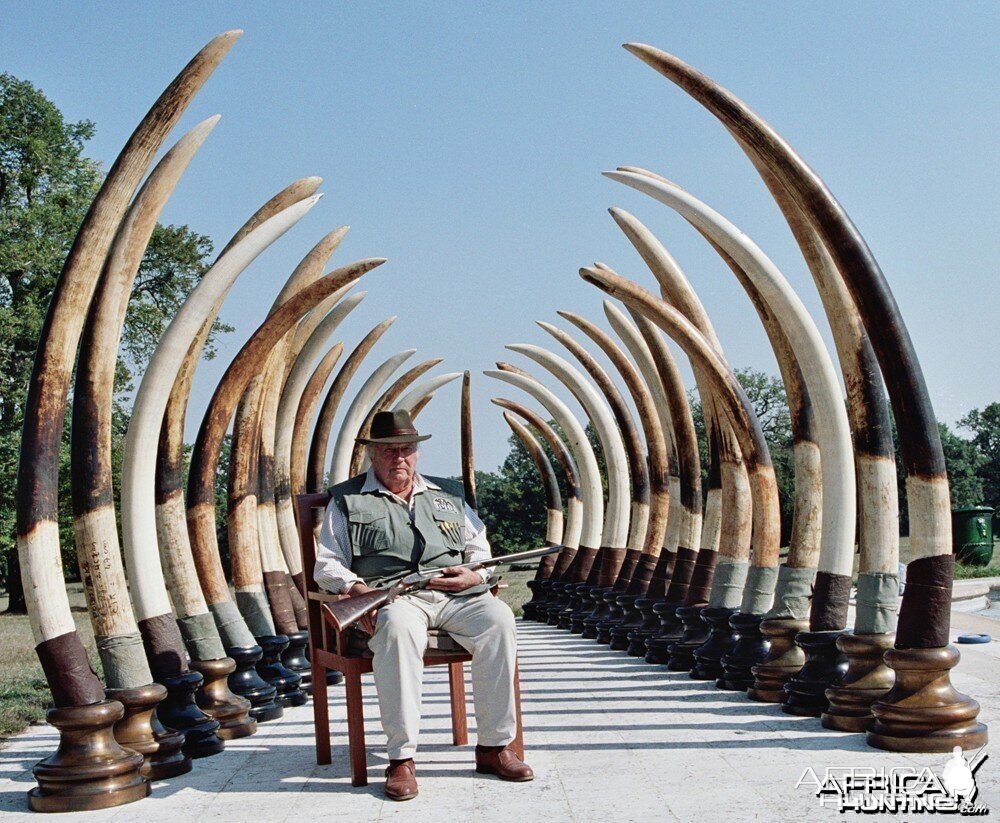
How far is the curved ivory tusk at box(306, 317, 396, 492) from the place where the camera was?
11312 mm

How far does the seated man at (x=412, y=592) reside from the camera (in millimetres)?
4621

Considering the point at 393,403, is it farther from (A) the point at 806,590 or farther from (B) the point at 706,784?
(B) the point at 706,784

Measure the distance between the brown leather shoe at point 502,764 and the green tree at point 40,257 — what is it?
55.4 ft

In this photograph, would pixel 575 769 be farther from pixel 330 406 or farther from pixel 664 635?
pixel 330 406

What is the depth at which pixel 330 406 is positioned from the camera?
1163 centimetres

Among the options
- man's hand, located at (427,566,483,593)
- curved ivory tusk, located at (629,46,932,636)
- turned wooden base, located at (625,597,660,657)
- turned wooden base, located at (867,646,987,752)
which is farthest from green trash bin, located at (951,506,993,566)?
man's hand, located at (427,566,483,593)

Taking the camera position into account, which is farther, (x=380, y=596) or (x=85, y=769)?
(x=380, y=596)

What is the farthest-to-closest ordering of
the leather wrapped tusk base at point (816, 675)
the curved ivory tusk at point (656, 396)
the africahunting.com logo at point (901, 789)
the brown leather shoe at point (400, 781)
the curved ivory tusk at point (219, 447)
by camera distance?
1. the curved ivory tusk at point (656, 396)
2. the curved ivory tusk at point (219, 447)
3. the leather wrapped tusk base at point (816, 675)
4. the brown leather shoe at point (400, 781)
5. the africahunting.com logo at point (901, 789)

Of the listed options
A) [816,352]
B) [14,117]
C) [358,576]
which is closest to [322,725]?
[358,576]

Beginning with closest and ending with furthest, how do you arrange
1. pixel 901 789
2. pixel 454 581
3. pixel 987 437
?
pixel 901 789 → pixel 454 581 → pixel 987 437

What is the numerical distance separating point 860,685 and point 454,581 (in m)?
1.99

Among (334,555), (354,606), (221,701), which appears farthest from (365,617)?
(221,701)

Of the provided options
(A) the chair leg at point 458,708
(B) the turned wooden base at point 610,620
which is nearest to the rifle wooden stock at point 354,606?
(A) the chair leg at point 458,708

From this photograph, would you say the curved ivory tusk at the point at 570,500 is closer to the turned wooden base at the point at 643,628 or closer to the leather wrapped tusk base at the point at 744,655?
the turned wooden base at the point at 643,628
